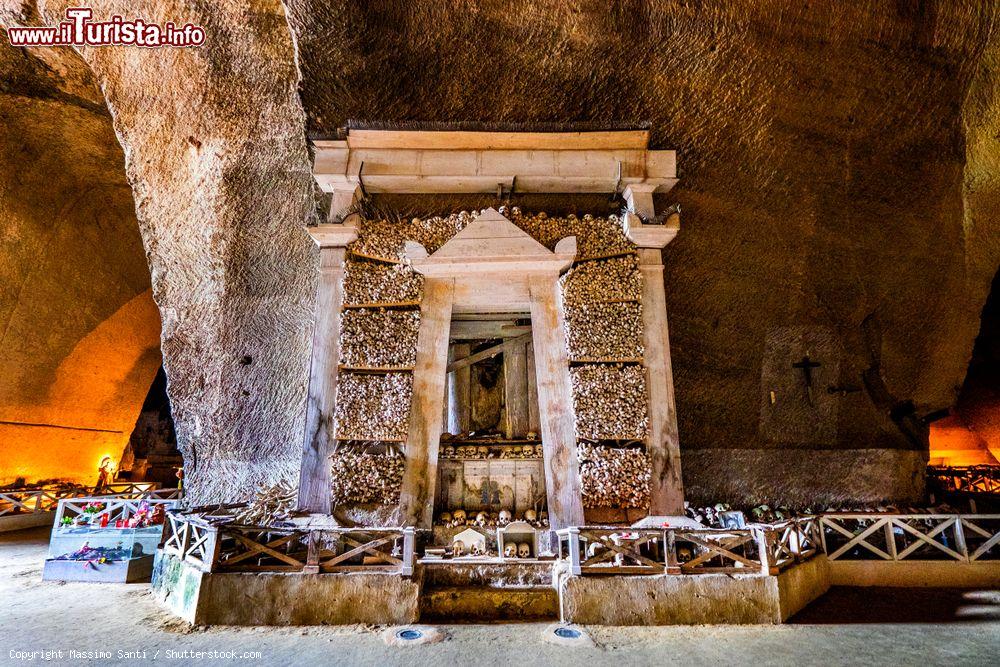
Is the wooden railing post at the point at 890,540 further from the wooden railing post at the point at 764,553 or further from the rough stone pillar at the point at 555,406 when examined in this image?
the rough stone pillar at the point at 555,406

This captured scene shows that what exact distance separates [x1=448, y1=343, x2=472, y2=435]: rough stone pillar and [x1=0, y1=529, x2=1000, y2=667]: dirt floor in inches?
202

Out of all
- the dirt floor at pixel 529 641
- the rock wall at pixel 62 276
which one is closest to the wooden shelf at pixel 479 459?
the dirt floor at pixel 529 641

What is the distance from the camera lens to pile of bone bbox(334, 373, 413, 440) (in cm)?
664

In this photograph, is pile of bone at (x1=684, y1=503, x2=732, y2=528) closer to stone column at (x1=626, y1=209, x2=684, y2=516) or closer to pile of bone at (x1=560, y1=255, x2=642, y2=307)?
stone column at (x1=626, y1=209, x2=684, y2=516)

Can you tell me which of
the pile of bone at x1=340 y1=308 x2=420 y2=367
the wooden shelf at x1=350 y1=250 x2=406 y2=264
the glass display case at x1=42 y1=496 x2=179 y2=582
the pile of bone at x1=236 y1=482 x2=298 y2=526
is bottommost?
the glass display case at x1=42 y1=496 x2=179 y2=582

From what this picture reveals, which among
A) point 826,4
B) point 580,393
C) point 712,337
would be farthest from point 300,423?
point 826,4

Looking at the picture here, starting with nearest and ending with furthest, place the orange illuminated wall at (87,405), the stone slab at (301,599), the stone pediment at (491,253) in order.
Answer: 1. the stone slab at (301,599)
2. the stone pediment at (491,253)
3. the orange illuminated wall at (87,405)

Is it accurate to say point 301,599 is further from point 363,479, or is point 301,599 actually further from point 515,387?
point 515,387

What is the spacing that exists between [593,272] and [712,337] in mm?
2388

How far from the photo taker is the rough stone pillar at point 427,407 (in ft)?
21.4

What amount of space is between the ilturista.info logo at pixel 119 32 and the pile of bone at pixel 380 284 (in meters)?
4.82

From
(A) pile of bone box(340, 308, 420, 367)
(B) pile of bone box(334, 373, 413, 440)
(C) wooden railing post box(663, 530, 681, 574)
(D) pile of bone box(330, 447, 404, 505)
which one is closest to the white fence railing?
(C) wooden railing post box(663, 530, 681, 574)

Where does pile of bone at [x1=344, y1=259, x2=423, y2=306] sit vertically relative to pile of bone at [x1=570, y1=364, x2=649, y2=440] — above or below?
above

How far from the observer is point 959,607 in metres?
5.34
